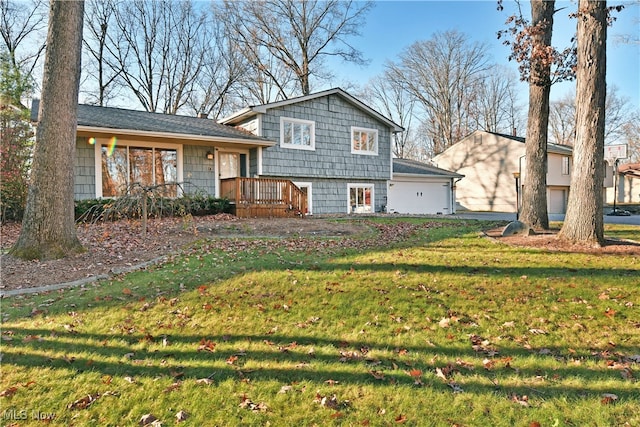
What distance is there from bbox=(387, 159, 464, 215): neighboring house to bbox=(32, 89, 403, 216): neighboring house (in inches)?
113

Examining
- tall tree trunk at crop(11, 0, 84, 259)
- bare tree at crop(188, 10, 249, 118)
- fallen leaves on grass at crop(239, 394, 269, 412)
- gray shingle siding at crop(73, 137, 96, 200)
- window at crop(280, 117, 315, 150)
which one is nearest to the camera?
fallen leaves on grass at crop(239, 394, 269, 412)

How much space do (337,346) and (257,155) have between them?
1214cm

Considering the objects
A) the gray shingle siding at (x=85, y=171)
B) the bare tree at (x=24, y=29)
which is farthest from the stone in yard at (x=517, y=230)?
the bare tree at (x=24, y=29)

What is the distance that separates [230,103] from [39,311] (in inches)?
1042

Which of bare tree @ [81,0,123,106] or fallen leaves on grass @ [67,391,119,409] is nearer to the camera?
fallen leaves on grass @ [67,391,119,409]

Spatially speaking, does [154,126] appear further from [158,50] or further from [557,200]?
[557,200]

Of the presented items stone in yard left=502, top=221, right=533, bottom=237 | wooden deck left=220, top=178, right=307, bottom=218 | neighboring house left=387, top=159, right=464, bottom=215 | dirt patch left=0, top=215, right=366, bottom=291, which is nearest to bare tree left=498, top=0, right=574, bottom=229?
stone in yard left=502, top=221, right=533, bottom=237

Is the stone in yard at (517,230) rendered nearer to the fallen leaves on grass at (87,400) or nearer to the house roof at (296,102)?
the fallen leaves on grass at (87,400)

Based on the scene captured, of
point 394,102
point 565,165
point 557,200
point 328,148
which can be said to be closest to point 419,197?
point 328,148

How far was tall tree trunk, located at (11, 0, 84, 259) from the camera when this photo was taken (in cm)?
620

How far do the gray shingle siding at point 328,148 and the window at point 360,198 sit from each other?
58 centimetres

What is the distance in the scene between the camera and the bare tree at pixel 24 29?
2186 centimetres

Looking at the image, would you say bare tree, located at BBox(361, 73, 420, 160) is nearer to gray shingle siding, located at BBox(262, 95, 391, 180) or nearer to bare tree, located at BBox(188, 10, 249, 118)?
bare tree, located at BBox(188, 10, 249, 118)

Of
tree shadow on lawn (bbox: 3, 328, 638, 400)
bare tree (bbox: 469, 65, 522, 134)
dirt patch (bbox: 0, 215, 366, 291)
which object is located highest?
bare tree (bbox: 469, 65, 522, 134)
